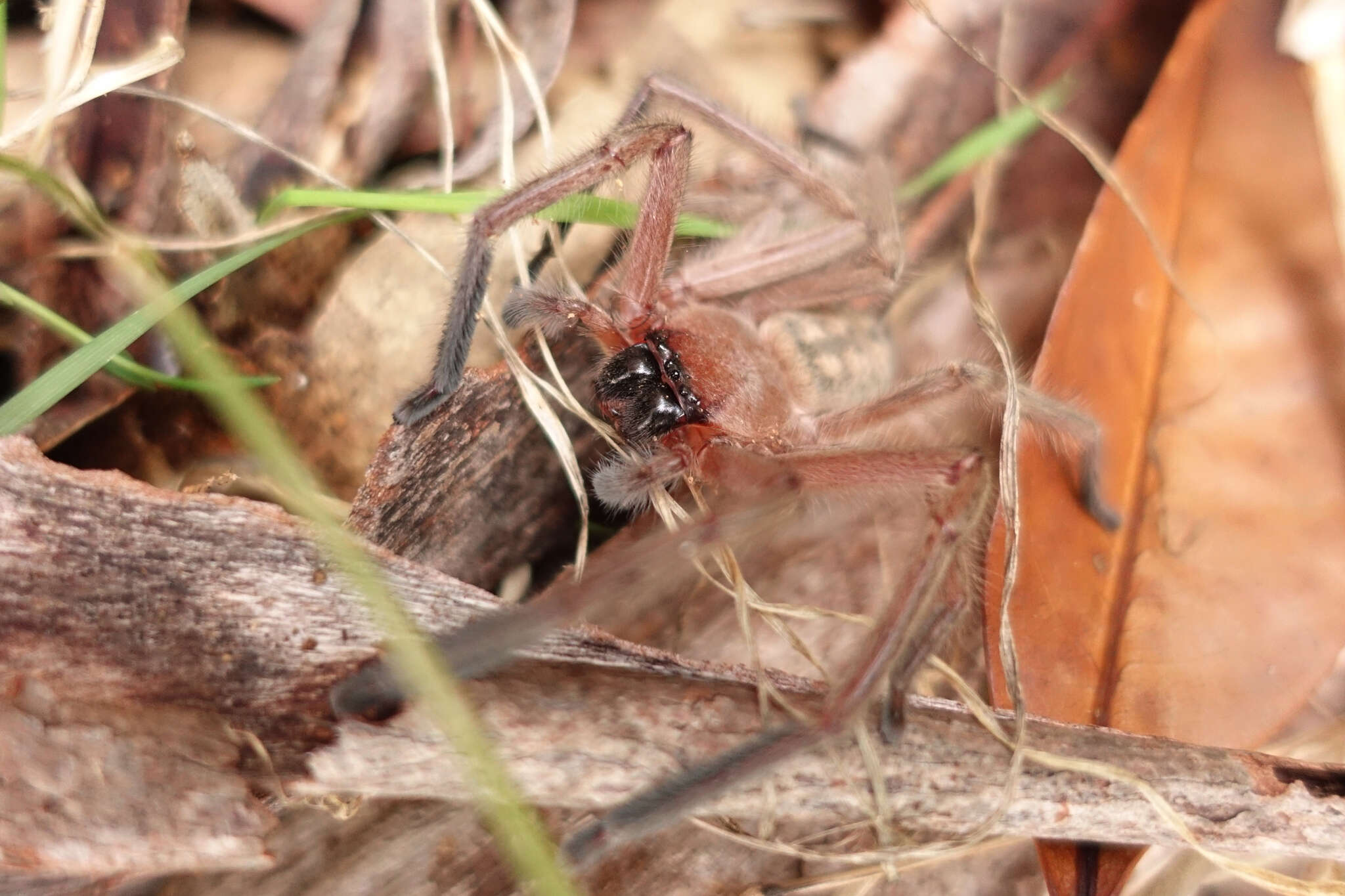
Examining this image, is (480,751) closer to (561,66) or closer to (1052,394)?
(1052,394)

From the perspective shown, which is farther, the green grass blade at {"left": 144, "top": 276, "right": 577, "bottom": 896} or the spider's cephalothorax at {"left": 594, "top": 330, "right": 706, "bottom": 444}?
the spider's cephalothorax at {"left": 594, "top": 330, "right": 706, "bottom": 444}

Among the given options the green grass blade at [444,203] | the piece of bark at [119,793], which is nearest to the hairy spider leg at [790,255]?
the green grass blade at [444,203]

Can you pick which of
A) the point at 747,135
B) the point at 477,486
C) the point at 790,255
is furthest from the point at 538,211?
the point at 790,255

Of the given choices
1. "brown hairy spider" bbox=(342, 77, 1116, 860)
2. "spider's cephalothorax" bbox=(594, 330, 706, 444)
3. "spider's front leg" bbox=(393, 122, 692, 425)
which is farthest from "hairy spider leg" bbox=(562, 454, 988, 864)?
"spider's front leg" bbox=(393, 122, 692, 425)

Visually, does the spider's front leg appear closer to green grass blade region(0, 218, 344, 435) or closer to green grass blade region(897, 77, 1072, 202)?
green grass blade region(0, 218, 344, 435)

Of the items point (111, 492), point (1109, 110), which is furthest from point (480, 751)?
point (1109, 110)

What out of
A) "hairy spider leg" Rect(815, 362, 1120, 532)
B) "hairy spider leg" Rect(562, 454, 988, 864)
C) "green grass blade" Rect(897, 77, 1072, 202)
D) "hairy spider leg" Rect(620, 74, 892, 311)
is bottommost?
"hairy spider leg" Rect(562, 454, 988, 864)

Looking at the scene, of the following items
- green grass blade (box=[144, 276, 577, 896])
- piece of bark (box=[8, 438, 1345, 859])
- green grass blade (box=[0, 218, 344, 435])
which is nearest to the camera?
green grass blade (box=[144, 276, 577, 896])

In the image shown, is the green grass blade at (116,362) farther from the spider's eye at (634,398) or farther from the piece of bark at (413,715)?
Answer: the spider's eye at (634,398)
